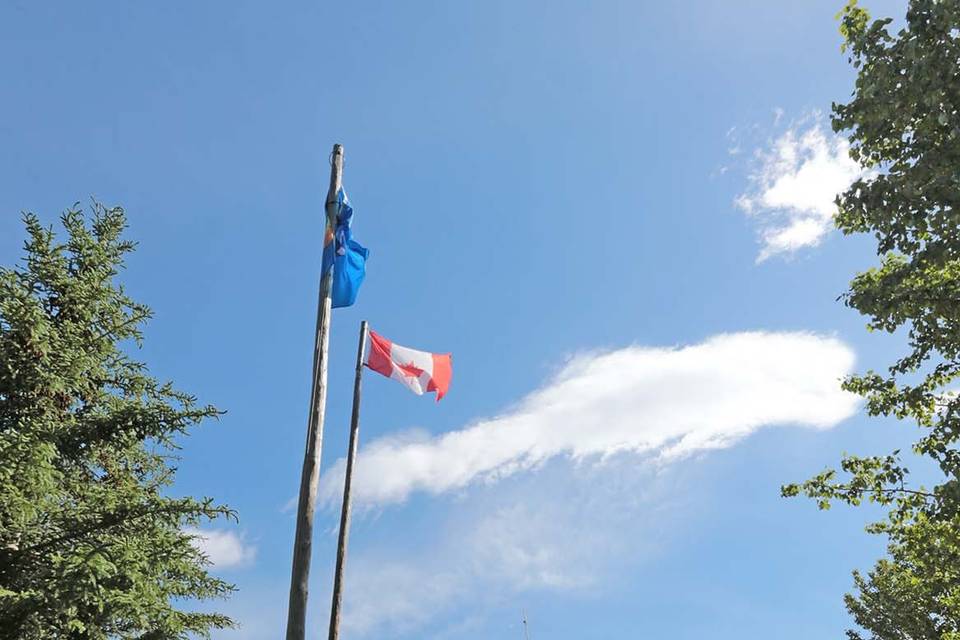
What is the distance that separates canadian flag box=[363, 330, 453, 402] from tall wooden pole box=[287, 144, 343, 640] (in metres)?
5.42

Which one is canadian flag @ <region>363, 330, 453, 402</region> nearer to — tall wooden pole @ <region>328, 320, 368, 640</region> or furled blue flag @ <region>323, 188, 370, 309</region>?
tall wooden pole @ <region>328, 320, 368, 640</region>

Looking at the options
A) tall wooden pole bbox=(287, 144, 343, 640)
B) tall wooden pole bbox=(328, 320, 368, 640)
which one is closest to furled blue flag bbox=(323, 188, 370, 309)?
tall wooden pole bbox=(287, 144, 343, 640)

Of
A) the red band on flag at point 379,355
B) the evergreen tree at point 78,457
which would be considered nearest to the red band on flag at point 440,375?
the red band on flag at point 379,355

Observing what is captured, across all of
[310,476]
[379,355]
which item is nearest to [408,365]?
[379,355]

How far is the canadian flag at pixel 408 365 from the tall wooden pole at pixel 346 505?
20 cm

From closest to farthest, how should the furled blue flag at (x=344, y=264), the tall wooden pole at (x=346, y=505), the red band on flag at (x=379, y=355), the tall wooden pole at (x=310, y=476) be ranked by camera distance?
the tall wooden pole at (x=310, y=476) < the furled blue flag at (x=344, y=264) < the tall wooden pole at (x=346, y=505) < the red band on flag at (x=379, y=355)

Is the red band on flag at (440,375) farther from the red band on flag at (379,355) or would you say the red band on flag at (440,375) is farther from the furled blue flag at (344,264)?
the furled blue flag at (344,264)

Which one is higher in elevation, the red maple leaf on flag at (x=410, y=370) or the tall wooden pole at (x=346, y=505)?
the red maple leaf on flag at (x=410, y=370)

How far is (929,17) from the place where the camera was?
10.0 meters

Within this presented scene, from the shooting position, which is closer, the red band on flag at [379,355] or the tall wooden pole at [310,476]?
the tall wooden pole at [310,476]

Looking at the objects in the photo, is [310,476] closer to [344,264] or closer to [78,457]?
[344,264]

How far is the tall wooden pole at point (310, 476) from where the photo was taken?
7383mm

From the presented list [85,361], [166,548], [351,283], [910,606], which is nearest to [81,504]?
[166,548]

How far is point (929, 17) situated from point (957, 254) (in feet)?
10.5
